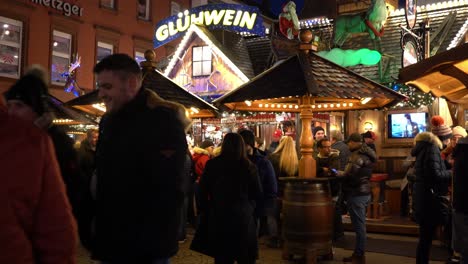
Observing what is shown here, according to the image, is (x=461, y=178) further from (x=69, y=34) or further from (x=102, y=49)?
(x=102, y=49)

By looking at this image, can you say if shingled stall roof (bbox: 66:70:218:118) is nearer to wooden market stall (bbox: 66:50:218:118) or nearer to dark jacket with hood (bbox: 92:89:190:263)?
wooden market stall (bbox: 66:50:218:118)

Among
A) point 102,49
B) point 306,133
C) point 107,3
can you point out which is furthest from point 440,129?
point 107,3

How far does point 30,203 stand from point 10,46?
20496mm

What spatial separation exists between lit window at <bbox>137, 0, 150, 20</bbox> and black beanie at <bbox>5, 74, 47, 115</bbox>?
2448cm

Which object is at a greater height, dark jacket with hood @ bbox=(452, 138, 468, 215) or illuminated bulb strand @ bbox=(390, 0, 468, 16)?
illuminated bulb strand @ bbox=(390, 0, 468, 16)

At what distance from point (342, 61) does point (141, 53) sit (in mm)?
15855

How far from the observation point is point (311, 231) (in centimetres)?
711

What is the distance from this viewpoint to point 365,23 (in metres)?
12.9

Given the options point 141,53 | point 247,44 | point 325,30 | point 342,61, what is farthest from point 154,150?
point 141,53

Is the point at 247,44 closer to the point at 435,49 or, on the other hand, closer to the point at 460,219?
the point at 435,49

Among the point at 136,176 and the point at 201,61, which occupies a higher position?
the point at 201,61

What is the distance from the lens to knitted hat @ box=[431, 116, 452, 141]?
7758 mm

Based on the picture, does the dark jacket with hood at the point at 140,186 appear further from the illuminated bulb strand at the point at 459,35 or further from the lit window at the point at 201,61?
the lit window at the point at 201,61

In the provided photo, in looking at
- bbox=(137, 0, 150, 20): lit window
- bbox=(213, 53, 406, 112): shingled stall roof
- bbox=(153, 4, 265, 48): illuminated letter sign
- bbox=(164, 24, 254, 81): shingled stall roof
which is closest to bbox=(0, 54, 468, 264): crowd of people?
bbox=(213, 53, 406, 112): shingled stall roof
